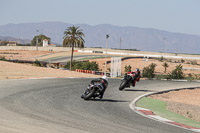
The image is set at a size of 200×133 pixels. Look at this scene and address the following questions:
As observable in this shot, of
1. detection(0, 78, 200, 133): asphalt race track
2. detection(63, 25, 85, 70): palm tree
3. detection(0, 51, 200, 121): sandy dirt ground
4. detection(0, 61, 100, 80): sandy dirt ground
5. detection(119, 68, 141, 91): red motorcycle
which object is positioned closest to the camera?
detection(0, 78, 200, 133): asphalt race track

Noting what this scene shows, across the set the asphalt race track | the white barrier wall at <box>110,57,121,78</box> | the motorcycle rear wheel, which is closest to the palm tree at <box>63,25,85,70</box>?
the white barrier wall at <box>110,57,121,78</box>

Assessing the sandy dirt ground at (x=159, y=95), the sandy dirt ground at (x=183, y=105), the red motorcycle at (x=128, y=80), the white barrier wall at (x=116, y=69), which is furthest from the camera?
the white barrier wall at (x=116, y=69)

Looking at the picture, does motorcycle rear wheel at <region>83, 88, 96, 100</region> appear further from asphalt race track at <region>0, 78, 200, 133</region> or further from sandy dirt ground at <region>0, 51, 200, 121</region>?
sandy dirt ground at <region>0, 51, 200, 121</region>

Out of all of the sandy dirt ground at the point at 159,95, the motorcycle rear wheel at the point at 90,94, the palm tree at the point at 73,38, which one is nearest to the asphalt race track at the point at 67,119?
the motorcycle rear wheel at the point at 90,94

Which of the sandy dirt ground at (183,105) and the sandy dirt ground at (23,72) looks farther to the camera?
the sandy dirt ground at (23,72)

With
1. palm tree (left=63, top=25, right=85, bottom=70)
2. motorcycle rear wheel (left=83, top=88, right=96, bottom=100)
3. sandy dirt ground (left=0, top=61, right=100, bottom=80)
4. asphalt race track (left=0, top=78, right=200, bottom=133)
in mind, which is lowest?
asphalt race track (left=0, top=78, right=200, bottom=133)

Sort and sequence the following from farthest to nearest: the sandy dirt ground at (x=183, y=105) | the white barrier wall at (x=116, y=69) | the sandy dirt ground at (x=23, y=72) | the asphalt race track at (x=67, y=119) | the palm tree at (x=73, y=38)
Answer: the palm tree at (x=73, y=38) < the white barrier wall at (x=116, y=69) < the sandy dirt ground at (x=23, y=72) < the sandy dirt ground at (x=183, y=105) < the asphalt race track at (x=67, y=119)

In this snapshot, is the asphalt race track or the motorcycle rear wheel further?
the motorcycle rear wheel

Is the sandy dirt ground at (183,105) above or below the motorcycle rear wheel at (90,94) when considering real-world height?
below

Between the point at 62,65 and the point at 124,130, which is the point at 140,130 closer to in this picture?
the point at 124,130

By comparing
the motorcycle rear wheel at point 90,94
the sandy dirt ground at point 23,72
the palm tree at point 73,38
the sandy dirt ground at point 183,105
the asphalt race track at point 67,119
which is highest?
the palm tree at point 73,38

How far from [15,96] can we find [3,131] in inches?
323

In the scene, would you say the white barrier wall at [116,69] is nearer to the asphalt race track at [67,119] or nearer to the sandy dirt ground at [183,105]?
the sandy dirt ground at [183,105]

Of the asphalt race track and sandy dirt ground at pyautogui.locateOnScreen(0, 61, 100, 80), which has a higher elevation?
sandy dirt ground at pyautogui.locateOnScreen(0, 61, 100, 80)
